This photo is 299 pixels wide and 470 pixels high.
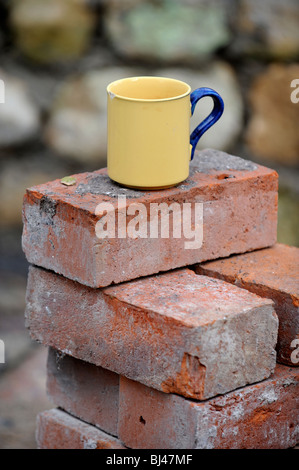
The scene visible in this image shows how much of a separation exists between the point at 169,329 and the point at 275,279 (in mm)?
302

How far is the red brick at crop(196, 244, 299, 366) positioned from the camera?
182 cm

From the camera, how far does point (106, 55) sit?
2811mm

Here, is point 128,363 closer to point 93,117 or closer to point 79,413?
point 79,413

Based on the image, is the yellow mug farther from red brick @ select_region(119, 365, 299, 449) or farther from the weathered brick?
red brick @ select_region(119, 365, 299, 449)

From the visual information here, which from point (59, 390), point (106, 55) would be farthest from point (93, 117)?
point (59, 390)

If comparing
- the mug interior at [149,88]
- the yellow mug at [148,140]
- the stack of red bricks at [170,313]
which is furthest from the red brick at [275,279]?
the mug interior at [149,88]

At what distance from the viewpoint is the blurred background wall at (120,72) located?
275 centimetres

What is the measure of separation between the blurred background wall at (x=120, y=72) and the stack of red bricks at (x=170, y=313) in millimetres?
853
